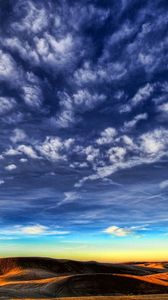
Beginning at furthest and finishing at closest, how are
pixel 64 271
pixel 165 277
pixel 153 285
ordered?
pixel 64 271
pixel 165 277
pixel 153 285

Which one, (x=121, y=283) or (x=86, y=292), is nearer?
(x=86, y=292)

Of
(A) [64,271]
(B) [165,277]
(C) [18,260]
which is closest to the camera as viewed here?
(B) [165,277]

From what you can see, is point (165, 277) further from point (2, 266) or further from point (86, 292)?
point (2, 266)

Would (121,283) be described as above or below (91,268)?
below

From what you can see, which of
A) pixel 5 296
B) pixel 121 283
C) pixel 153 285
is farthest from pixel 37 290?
pixel 153 285

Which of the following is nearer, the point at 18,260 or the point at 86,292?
the point at 86,292

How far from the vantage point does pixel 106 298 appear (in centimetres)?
2622

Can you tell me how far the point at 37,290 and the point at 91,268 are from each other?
35904 millimetres

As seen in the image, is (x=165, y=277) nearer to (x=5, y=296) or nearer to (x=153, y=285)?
(x=153, y=285)

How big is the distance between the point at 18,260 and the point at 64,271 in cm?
1163

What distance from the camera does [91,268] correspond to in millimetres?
69438

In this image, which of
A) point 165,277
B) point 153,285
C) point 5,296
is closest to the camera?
point 5,296

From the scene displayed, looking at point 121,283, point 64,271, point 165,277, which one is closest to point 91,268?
point 64,271

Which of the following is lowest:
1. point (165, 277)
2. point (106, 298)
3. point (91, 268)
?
point (106, 298)
